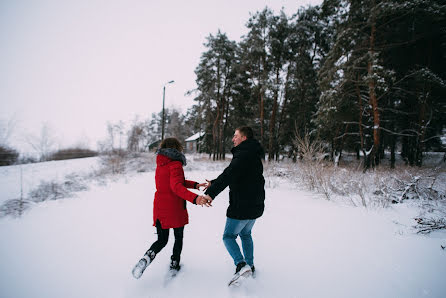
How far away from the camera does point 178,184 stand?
1996mm

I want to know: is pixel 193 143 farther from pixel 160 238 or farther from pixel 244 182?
pixel 244 182

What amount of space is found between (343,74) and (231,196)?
12.1 meters

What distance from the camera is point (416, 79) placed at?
887 cm

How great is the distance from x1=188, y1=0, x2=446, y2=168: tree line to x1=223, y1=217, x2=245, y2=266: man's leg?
3920 millimetres

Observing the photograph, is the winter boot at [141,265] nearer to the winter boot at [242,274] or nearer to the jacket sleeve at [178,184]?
the jacket sleeve at [178,184]

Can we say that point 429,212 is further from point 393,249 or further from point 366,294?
point 366,294

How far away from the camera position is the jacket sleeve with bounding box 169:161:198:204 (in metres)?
1.94

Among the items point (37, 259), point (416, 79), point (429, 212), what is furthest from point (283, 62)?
point (37, 259)

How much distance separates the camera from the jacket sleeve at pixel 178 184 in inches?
76.4

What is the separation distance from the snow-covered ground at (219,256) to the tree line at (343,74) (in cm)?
288

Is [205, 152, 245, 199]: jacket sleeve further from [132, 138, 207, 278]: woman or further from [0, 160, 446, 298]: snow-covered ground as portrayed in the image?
[0, 160, 446, 298]: snow-covered ground

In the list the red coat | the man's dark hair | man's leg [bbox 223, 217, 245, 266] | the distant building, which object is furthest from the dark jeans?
the distant building

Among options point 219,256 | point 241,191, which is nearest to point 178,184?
point 241,191

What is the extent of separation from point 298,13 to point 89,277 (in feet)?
66.0
